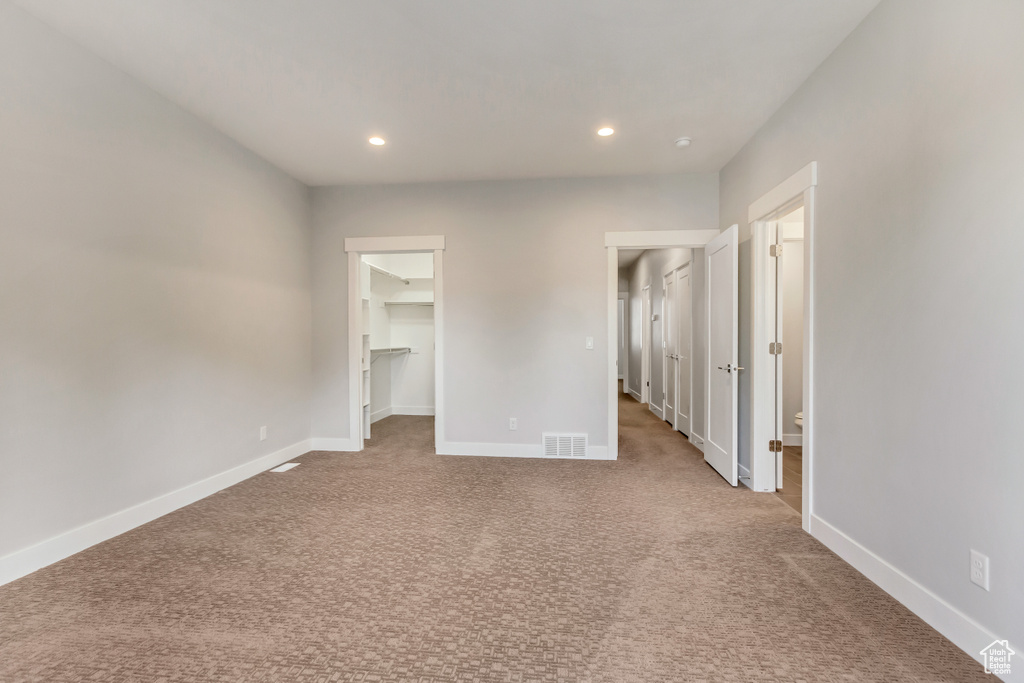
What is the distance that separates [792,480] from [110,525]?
15.2ft

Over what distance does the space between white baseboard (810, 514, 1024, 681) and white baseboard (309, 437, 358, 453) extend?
3.90 meters

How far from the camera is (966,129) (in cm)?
157

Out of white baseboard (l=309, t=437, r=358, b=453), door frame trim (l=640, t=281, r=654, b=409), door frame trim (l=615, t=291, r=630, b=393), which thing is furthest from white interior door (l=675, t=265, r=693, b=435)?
door frame trim (l=615, t=291, r=630, b=393)

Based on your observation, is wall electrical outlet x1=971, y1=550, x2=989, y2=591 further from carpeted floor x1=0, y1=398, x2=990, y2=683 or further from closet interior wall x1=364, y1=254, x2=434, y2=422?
closet interior wall x1=364, y1=254, x2=434, y2=422

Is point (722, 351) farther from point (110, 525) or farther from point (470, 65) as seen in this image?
point (110, 525)

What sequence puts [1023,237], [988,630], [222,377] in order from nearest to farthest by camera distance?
1. [1023,237]
2. [988,630]
3. [222,377]

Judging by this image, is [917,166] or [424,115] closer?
[917,166]

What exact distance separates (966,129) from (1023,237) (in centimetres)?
49

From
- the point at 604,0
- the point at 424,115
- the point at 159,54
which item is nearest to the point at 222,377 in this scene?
the point at 159,54

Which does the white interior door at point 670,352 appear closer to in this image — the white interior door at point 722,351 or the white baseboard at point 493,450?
the white interior door at point 722,351

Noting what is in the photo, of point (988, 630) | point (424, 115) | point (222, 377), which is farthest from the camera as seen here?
point (222, 377)

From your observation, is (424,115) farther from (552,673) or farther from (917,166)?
(552,673)

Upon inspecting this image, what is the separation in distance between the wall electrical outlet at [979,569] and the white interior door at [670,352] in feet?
13.0

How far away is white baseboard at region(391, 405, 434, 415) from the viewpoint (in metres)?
6.54
